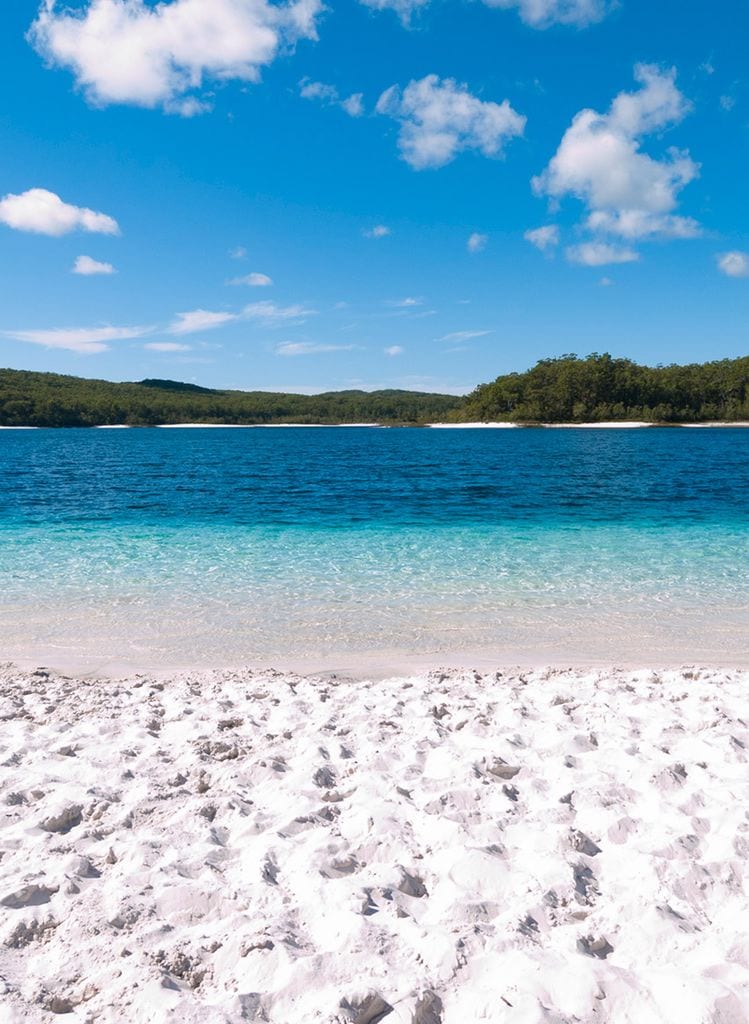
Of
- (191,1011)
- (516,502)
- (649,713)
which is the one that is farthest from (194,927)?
(516,502)

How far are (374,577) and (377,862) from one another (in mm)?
9268

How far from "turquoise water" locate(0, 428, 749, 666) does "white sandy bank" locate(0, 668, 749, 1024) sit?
2813 mm

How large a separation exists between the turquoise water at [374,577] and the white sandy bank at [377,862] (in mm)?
2813

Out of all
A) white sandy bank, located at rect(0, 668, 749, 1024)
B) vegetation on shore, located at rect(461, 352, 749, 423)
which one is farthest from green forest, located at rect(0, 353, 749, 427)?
white sandy bank, located at rect(0, 668, 749, 1024)

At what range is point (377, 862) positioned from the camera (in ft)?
13.3

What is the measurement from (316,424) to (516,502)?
17761cm

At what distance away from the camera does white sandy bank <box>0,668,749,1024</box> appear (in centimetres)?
294

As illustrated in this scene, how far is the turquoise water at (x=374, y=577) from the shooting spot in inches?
375

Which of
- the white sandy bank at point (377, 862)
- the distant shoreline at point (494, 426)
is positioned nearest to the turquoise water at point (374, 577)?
the white sandy bank at point (377, 862)

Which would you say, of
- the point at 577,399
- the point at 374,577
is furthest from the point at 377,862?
the point at 577,399

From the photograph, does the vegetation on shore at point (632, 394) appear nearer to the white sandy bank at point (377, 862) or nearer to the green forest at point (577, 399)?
the green forest at point (577, 399)

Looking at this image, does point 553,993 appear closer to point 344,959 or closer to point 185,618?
point 344,959

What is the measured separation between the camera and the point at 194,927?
3.42 metres

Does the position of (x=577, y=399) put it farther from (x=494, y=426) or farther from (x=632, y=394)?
(x=494, y=426)
